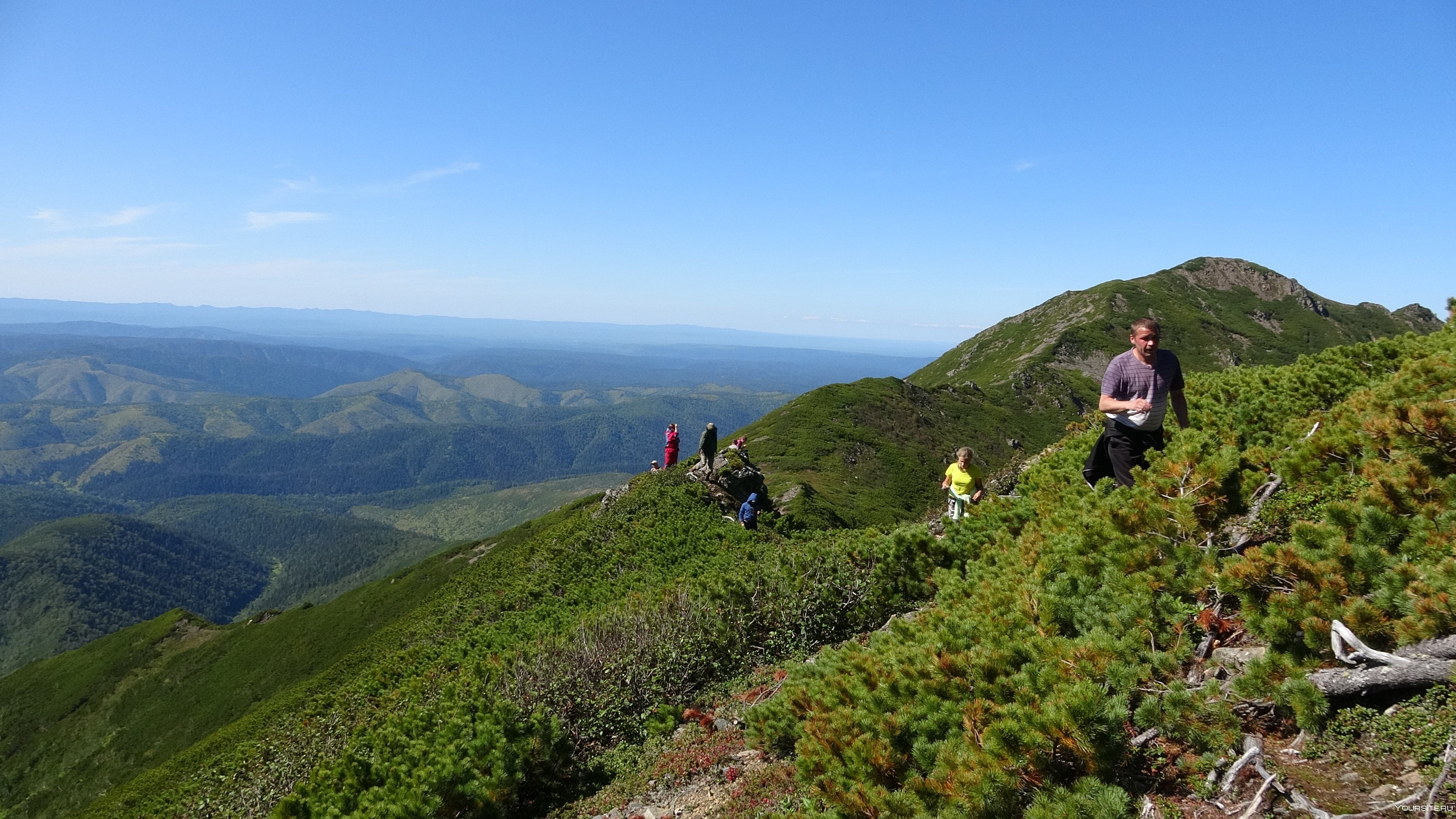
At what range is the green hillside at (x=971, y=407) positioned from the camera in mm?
81250

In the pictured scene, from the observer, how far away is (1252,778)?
16.1ft

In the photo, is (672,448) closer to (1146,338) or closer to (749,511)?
(749,511)

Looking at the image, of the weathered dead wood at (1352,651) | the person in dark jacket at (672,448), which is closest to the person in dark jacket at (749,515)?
the person in dark jacket at (672,448)

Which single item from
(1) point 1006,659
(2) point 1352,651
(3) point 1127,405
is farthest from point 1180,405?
(1) point 1006,659

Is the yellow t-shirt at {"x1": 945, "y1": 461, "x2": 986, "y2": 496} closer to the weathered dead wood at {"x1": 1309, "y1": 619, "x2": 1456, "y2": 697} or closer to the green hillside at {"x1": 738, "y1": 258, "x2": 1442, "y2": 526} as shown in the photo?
the weathered dead wood at {"x1": 1309, "y1": 619, "x2": 1456, "y2": 697}

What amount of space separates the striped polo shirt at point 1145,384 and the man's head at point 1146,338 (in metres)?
0.14

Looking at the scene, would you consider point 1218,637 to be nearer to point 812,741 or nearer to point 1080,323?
point 812,741

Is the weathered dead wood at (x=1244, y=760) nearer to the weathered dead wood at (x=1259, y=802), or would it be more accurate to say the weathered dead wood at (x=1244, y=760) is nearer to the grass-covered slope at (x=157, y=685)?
the weathered dead wood at (x=1259, y=802)

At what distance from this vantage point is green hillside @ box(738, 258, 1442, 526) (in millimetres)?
81250

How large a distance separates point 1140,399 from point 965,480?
21.8ft

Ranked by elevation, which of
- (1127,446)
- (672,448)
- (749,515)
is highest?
(1127,446)

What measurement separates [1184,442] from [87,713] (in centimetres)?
13750

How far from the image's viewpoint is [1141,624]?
6672 millimetres

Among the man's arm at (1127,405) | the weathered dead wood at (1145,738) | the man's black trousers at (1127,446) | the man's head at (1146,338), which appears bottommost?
the weathered dead wood at (1145,738)
